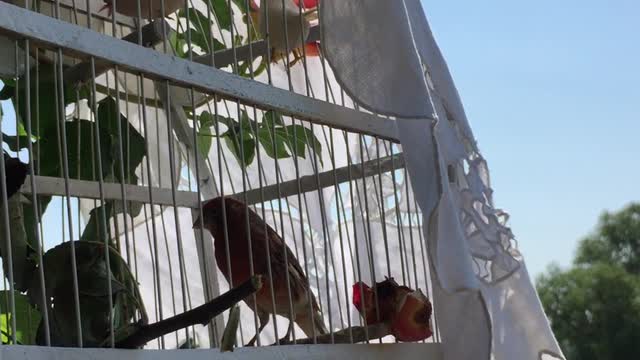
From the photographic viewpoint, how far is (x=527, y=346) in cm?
79

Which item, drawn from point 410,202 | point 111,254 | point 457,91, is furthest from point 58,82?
point 410,202

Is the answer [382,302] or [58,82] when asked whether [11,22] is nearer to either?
[58,82]

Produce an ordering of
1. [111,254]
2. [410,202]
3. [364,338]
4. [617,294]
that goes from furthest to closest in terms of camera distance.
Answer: [617,294], [410,202], [364,338], [111,254]

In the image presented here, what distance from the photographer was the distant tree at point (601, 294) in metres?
7.63

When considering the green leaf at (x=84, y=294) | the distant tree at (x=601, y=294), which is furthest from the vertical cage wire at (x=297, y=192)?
the distant tree at (x=601, y=294)

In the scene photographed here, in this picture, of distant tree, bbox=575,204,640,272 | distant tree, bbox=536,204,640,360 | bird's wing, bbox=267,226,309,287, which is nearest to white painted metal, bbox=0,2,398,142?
bird's wing, bbox=267,226,309,287

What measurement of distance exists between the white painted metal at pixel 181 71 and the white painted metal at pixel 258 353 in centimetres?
18

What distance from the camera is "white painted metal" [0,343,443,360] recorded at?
52 cm

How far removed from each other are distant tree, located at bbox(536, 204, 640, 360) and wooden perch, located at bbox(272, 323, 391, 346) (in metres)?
6.61

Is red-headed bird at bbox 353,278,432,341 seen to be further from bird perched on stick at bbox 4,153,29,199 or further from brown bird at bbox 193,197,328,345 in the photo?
bird perched on stick at bbox 4,153,29,199

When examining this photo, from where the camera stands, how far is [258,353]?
25.8 inches

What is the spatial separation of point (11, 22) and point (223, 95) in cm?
19

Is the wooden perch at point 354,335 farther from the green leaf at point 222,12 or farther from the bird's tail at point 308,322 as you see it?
the green leaf at point 222,12

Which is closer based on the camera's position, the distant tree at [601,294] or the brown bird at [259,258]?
the brown bird at [259,258]
